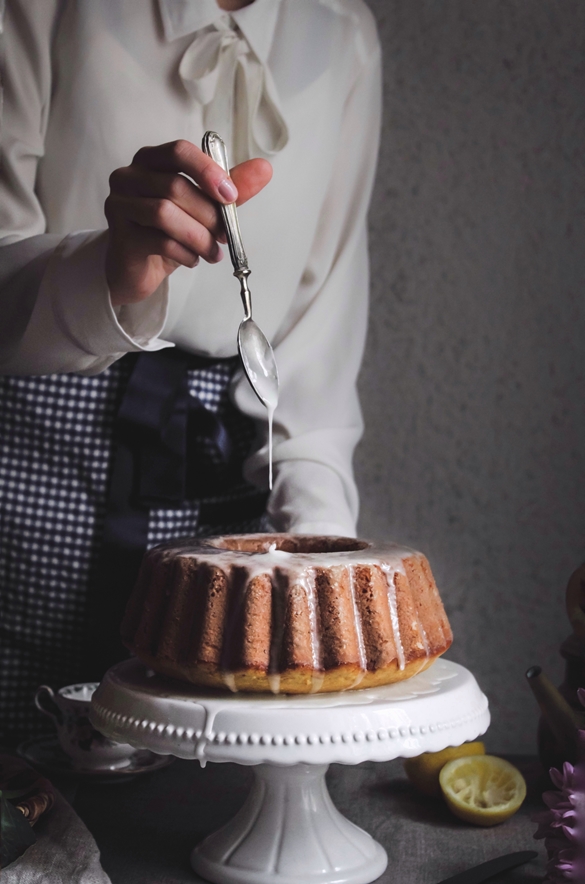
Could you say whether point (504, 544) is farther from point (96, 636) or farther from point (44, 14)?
point (44, 14)

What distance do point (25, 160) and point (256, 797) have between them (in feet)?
2.15

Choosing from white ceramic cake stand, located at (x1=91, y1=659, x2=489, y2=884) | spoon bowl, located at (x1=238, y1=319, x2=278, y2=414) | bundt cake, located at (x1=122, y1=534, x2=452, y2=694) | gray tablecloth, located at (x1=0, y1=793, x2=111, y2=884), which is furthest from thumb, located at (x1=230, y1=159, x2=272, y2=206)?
gray tablecloth, located at (x1=0, y1=793, x2=111, y2=884)

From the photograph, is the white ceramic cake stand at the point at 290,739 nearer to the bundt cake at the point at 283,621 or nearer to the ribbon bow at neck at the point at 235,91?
the bundt cake at the point at 283,621

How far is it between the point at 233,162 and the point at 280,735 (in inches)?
25.8

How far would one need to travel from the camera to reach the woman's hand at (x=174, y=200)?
0.65 m

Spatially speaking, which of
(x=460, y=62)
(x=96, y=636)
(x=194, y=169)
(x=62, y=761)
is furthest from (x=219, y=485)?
(x=460, y=62)

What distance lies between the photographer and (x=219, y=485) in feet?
3.32

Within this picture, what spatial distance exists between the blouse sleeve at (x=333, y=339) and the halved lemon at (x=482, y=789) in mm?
282

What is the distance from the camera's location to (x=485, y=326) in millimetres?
1251

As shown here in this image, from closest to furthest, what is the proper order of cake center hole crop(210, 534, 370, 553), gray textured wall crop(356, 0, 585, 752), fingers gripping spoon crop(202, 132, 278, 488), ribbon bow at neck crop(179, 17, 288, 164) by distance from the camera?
fingers gripping spoon crop(202, 132, 278, 488), cake center hole crop(210, 534, 370, 553), ribbon bow at neck crop(179, 17, 288, 164), gray textured wall crop(356, 0, 585, 752)

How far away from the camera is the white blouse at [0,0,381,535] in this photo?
0.83m

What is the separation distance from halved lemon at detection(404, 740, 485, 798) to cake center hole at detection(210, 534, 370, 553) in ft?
0.68

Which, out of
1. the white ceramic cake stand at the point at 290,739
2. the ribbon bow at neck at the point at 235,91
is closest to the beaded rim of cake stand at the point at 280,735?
the white ceramic cake stand at the point at 290,739

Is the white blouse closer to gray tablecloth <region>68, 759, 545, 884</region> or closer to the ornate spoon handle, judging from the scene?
the ornate spoon handle
